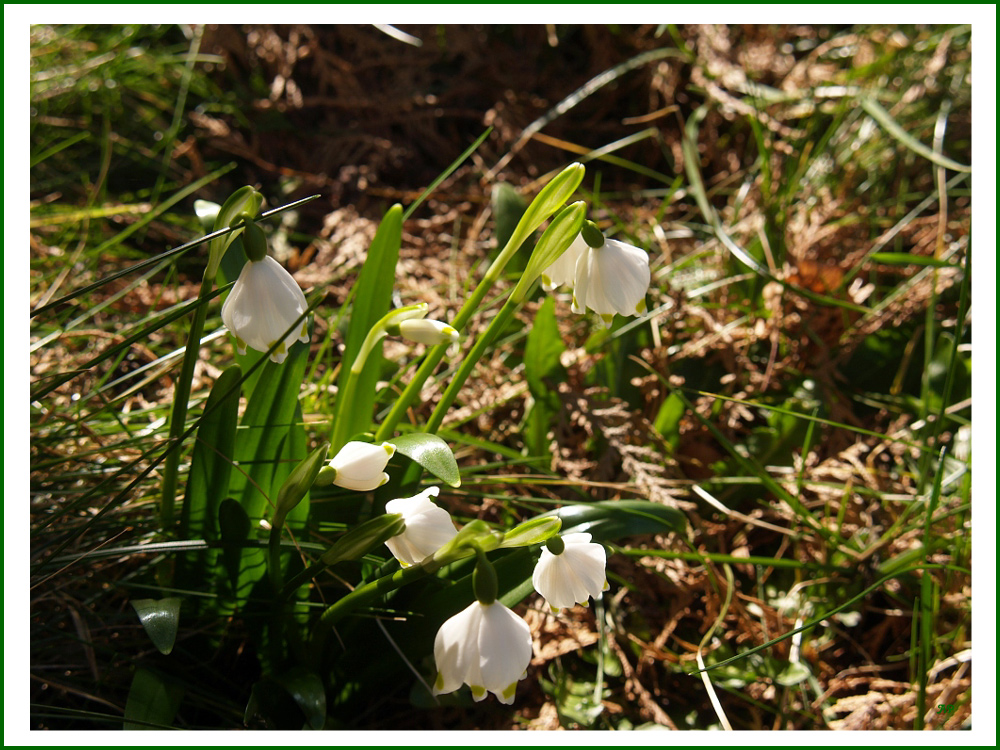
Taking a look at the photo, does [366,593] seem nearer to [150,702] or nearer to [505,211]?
[150,702]

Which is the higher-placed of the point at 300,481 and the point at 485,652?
the point at 300,481

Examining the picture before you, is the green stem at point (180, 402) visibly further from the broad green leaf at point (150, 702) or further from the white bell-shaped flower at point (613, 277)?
the white bell-shaped flower at point (613, 277)

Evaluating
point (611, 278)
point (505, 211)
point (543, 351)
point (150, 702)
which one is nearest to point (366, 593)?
point (150, 702)

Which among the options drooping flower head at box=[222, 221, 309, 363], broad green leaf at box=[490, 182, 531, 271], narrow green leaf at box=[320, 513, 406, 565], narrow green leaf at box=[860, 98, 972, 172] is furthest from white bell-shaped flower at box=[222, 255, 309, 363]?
narrow green leaf at box=[860, 98, 972, 172]

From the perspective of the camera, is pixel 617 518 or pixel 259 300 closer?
pixel 259 300

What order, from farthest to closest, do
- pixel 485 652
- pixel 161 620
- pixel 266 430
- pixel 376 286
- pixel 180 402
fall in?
pixel 376 286, pixel 266 430, pixel 180 402, pixel 161 620, pixel 485 652

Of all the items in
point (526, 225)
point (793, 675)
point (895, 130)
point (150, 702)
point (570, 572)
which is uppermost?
point (895, 130)

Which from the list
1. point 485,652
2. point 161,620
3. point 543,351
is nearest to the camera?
point 485,652

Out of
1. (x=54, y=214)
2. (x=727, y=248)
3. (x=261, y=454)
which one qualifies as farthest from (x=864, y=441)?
(x=54, y=214)
